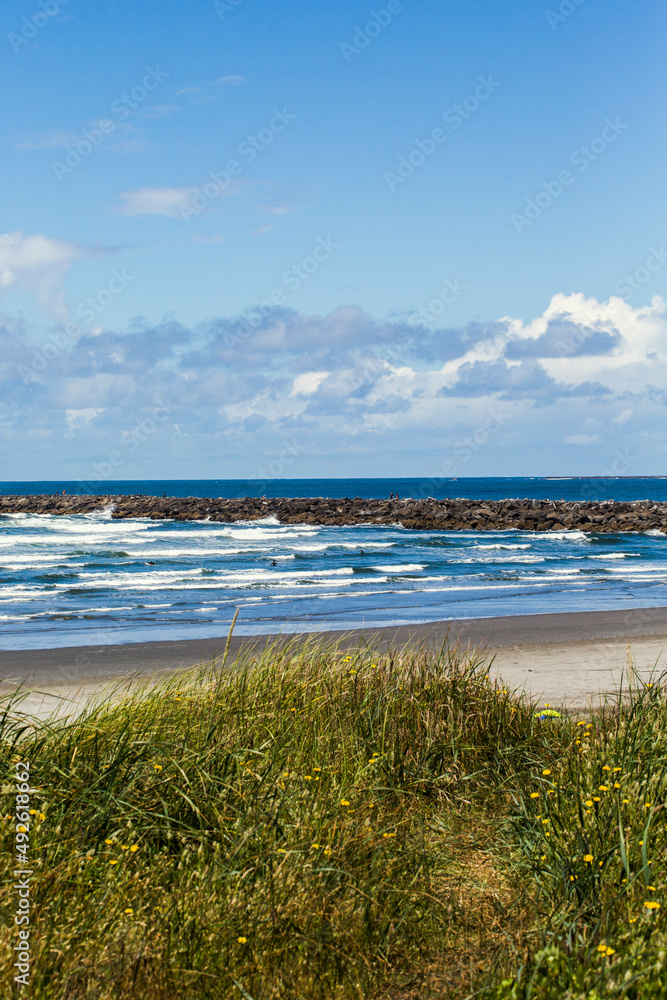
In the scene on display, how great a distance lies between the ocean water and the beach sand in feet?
3.49

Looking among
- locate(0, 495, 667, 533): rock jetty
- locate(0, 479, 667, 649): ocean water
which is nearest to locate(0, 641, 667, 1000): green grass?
locate(0, 479, 667, 649): ocean water

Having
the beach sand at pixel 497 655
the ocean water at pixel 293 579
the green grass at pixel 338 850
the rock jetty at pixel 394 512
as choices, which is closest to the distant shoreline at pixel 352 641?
the beach sand at pixel 497 655

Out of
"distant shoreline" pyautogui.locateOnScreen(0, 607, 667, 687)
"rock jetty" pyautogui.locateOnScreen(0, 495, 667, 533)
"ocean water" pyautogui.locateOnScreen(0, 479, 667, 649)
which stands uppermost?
"rock jetty" pyautogui.locateOnScreen(0, 495, 667, 533)

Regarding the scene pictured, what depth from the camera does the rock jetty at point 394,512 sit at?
156 feet

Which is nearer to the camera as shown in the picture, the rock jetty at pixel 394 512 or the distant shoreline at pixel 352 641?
the distant shoreline at pixel 352 641

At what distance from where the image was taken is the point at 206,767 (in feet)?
14.1

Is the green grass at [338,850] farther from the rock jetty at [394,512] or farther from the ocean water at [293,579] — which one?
the rock jetty at [394,512]

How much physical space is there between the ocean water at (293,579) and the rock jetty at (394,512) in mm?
2396

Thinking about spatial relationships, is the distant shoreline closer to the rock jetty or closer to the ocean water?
the ocean water

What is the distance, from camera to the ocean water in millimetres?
16812

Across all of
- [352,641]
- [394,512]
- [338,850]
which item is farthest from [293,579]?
[394,512]

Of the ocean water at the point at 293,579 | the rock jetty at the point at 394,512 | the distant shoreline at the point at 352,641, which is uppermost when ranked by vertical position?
the rock jetty at the point at 394,512

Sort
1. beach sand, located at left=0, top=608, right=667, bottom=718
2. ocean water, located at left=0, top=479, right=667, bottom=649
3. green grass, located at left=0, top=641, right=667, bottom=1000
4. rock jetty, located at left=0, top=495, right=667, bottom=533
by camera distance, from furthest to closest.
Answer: rock jetty, located at left=0, top=495, right=667, bottom=533
ocean water, located at left=0, top=479, right=667, bottom=649
beach sand, located at left=0, top=608, right=667, bottom=718
green grass, located at left=0, top=641, right=667, bottom=1000

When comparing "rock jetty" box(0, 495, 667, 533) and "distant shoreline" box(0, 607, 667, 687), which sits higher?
A: "rock jetty" box(0, 495, 667, 533)
